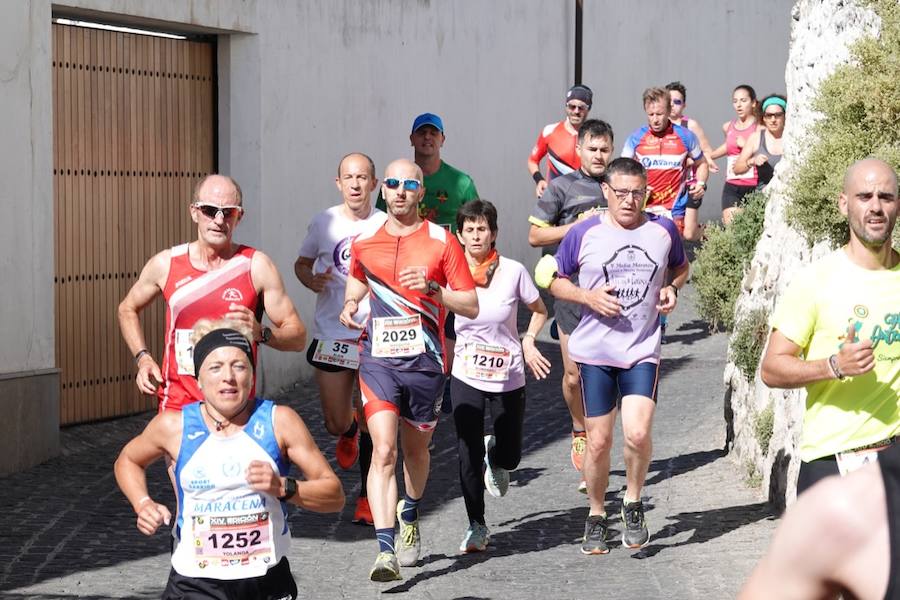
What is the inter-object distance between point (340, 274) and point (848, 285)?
13.0ft

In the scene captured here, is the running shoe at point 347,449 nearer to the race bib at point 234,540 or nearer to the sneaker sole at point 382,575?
the sneaker sole at point 382,575

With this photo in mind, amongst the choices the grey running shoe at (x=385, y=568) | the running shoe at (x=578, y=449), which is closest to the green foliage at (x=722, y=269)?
the running shoe at (x=578, y=449)

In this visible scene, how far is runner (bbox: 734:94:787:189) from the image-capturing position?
15531 millimetres

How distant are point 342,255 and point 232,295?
7.93 feet

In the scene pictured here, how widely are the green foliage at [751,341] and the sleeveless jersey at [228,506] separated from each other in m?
5.53

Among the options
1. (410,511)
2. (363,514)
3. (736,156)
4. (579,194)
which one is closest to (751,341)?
(579,194)

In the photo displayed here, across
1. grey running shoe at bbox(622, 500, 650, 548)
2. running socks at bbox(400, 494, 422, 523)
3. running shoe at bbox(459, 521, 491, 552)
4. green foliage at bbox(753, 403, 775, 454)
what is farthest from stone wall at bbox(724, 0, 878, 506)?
running socks at bbox(400, 494, 422, 523)

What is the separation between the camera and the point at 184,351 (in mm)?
7000

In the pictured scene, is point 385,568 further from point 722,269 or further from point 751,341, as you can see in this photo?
point 722,269

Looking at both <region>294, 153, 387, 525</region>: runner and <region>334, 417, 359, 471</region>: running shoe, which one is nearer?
<region>294, 153, 387, 525</region>: runner

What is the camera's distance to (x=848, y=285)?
240 inches

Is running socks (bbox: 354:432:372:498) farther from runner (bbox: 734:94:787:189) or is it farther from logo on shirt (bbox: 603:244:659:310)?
runner (bbox: 734:94:787:189)

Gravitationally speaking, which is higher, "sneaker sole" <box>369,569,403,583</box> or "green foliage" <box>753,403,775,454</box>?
"green foliage" <box>753,403,775,454</box>

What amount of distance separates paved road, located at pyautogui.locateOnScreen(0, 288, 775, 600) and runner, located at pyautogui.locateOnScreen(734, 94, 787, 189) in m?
4.42
